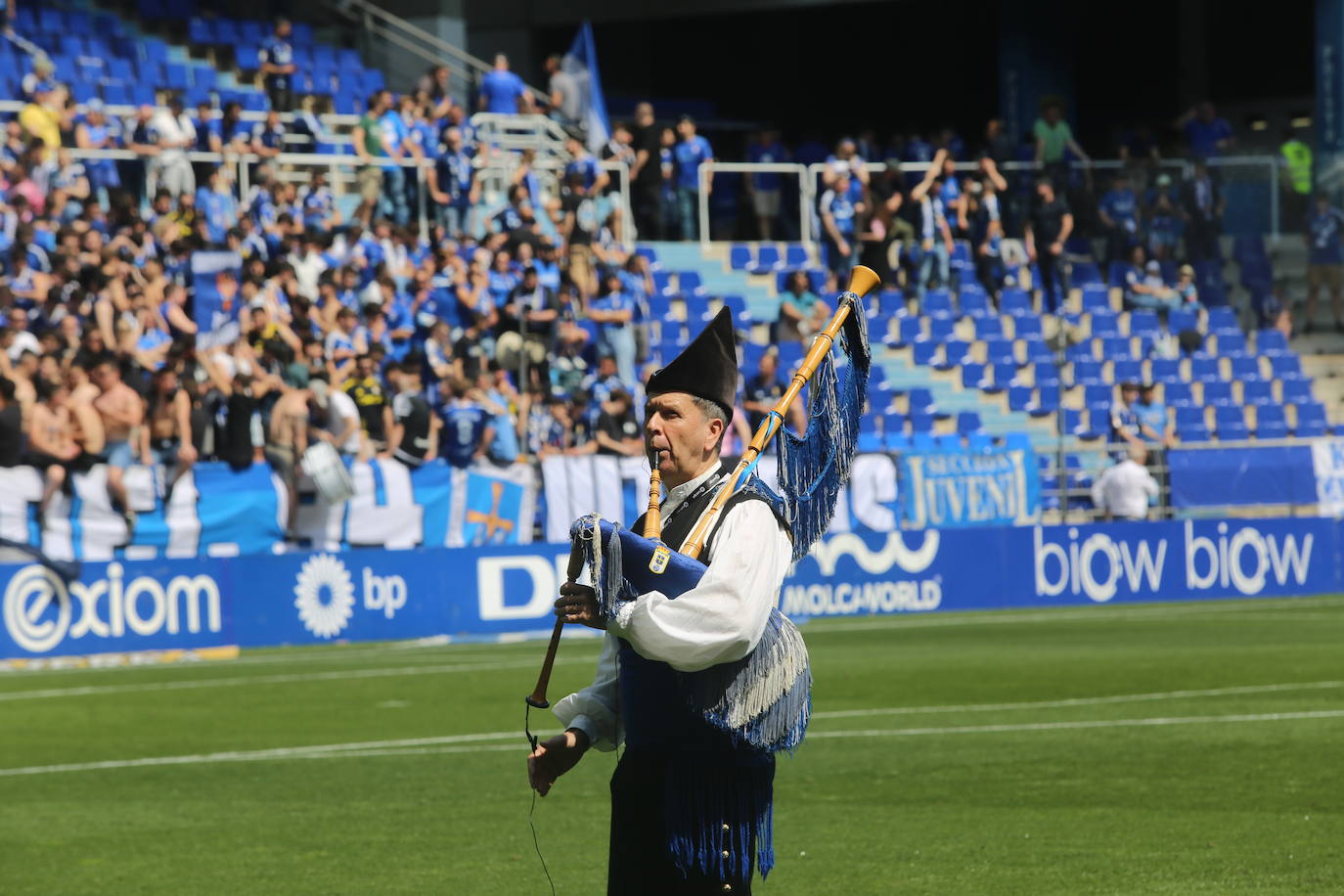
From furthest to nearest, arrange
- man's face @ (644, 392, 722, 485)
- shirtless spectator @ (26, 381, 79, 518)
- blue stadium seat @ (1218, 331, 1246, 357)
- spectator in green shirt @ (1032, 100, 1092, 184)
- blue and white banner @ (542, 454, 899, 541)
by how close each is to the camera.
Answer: spectator in green shirt @ (1032, 100, 1092, 184), blue stadium seat @ (1218, 331, 1246, 357), blue and white banner @ (542, 454, 899, 541), shirtless spectator @ (26, 381, 79, 518), man's face @ (644, 392, 722, 485)

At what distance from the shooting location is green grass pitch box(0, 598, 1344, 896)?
28.9ft

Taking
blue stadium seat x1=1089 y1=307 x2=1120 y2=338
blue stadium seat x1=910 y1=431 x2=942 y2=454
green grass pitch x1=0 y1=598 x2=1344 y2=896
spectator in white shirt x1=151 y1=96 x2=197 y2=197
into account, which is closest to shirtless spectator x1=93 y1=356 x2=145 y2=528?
green grass pitch x1=0 y1=598 x2=1344 y2=896

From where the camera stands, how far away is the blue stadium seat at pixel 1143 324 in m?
29.8

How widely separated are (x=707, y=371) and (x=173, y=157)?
63.3 ft

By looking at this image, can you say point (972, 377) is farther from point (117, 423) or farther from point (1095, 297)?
point (117, 423)

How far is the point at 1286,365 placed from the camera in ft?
99.7

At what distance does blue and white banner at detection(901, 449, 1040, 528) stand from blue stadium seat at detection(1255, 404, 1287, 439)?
18.4ft

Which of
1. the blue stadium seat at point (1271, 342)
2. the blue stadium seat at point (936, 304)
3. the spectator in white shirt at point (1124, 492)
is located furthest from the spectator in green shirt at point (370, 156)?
the blue stadium seat at point (1271, 342)

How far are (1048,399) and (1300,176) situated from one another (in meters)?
5.53

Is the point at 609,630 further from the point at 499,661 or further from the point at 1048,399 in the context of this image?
the point at 1048,399

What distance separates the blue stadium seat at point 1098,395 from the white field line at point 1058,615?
475 centimetres

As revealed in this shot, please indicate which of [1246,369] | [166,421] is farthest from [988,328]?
[166,421]

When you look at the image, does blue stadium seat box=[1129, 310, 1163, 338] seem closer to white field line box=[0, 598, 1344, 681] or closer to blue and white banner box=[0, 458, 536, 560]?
white field line box=[0, 598, 1344, 681]

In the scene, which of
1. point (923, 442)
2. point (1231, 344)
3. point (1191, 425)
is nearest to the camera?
point (923, 442)
